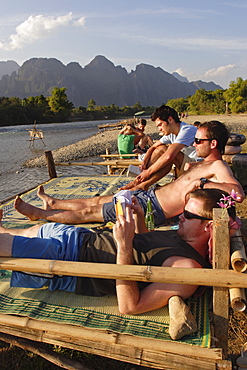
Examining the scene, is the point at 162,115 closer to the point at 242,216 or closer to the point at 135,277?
the point at 242,216

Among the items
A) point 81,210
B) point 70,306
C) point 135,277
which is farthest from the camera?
point 81,210

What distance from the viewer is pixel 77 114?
79875 mm

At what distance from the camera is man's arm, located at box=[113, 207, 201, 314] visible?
6.25 feet

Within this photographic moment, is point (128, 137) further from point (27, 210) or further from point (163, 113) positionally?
point (27, 210)

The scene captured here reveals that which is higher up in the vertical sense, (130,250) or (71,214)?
(130,250)

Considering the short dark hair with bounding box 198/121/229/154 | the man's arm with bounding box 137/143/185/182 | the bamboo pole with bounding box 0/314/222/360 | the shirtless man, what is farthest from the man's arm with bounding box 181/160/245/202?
the man's arm with bounding box 137/143/185/182

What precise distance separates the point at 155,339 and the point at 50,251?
102 centimetres

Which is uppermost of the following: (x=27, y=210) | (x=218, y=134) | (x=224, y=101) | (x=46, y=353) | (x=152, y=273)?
(x=224, y=101)

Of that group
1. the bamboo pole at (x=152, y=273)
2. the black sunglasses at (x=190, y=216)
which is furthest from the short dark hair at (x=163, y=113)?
the bamboo pole at (x=152, y=273)

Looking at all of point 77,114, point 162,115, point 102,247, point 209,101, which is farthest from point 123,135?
point 77,114

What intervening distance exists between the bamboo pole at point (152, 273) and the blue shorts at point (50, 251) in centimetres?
27

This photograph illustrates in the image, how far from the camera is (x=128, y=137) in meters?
9.20

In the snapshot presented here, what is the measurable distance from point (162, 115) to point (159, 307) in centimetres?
376

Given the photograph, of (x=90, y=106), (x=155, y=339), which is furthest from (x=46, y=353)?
(x=90, y=106)
